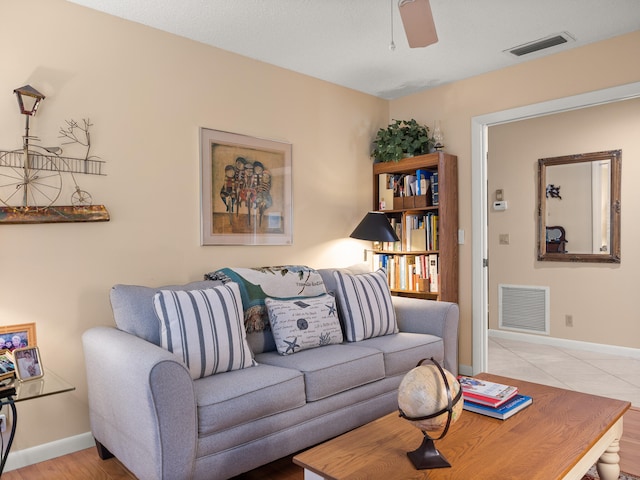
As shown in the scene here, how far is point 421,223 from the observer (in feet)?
13.1

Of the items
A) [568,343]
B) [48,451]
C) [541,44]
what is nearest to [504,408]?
[48,451]

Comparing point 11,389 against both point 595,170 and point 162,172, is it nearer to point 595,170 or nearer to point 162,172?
point 162,172

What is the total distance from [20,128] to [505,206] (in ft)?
15.0

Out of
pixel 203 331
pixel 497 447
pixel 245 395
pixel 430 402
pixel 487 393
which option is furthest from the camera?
pixel 203 331

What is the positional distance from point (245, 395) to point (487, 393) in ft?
3.32

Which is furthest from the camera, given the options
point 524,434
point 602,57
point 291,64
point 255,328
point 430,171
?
point 430,171

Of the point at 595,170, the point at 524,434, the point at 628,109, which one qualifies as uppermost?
the point at 628,109

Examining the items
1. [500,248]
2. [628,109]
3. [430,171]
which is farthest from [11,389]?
[628,109]

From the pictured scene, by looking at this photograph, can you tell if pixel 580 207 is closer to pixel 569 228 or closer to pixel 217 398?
pixel 569 228

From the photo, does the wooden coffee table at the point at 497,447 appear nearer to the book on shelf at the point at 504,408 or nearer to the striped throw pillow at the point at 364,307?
the book on shelf at the point at 504,408

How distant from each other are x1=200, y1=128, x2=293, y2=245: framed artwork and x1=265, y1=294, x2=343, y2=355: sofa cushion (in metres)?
0.70

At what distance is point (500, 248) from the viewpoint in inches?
210

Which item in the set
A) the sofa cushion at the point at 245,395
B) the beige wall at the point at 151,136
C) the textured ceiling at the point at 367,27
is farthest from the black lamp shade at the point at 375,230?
the sofa cushion at the point at 245,395

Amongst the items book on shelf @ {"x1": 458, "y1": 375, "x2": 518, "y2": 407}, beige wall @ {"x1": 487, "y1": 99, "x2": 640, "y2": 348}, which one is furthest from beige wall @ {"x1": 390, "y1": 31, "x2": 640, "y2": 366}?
book on shelf @ {"x1": 458, "y1": 375, "x2": 518, "y2": 407}
